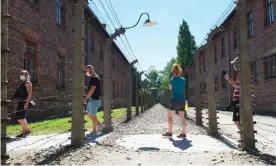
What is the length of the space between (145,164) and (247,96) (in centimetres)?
207

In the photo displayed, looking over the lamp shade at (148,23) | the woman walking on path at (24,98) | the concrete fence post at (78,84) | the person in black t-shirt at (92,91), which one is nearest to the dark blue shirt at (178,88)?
the person in black t-shirt at (92,91)

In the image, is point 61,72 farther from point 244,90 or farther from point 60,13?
point 244,90

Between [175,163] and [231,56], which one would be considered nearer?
[175,163]

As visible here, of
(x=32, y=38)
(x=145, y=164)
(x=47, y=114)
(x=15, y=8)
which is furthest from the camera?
(x=47, y=114)

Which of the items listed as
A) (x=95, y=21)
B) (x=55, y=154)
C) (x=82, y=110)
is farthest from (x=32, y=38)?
(x=95, y=21)

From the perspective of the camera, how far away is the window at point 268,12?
16594 mm

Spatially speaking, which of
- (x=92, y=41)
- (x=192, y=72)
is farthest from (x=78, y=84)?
(x=192, y=72)

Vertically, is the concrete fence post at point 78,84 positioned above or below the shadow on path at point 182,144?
above

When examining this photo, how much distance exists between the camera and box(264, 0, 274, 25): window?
16.6m

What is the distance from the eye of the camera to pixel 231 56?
24.0 metres

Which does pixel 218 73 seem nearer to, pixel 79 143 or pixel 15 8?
pixel 15 8

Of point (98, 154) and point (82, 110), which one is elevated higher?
point (82, 110)

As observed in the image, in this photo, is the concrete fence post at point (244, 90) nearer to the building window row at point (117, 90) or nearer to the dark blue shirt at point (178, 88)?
the dark blue shirt at point (178, 88)

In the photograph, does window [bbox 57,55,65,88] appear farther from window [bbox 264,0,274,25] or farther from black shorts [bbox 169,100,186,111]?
window [bbox 264,0,274,25]
